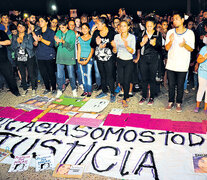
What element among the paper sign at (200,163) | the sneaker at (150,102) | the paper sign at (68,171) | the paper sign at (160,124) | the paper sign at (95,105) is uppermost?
the sneaker at (150,102)

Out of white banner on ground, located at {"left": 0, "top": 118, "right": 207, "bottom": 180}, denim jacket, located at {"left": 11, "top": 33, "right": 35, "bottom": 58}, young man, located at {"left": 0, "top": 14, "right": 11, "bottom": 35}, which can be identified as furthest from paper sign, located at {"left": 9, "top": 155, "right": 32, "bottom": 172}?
young man, located at {"left": 0, "top": 14, "right": 11, "bottom": 35}

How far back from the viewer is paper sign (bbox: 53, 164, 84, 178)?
261cm

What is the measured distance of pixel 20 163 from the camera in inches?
113

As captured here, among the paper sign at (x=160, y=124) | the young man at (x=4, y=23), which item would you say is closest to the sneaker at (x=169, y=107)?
the paper sign at (x=160, y=124)

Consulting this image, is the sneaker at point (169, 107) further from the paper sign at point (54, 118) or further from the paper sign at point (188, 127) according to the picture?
the paper sign at point (54, 118)

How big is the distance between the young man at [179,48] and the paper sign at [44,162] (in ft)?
8.72

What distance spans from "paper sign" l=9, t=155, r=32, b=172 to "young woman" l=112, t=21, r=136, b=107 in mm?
2332

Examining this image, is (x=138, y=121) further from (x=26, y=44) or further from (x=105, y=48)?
(x=26, y=44)

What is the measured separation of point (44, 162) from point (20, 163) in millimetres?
336

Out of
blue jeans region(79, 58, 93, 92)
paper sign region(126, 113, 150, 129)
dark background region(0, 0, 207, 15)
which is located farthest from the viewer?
dark background region(0, 0, 207, 15)

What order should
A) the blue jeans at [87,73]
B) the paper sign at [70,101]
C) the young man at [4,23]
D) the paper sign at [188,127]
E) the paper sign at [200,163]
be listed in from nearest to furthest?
the paper sign at [200,163] < the paper sign at [188,127] < the paper sign at [70,101] < the blue jeans at [87,73] < the young man at [4,23]

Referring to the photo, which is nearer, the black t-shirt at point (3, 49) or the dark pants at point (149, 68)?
the dark pants at point (149, 68)

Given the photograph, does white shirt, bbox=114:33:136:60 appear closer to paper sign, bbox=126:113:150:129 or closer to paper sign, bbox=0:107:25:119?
paper sign, bbox=126:113:150:129

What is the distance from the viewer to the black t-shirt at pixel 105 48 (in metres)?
4.44
